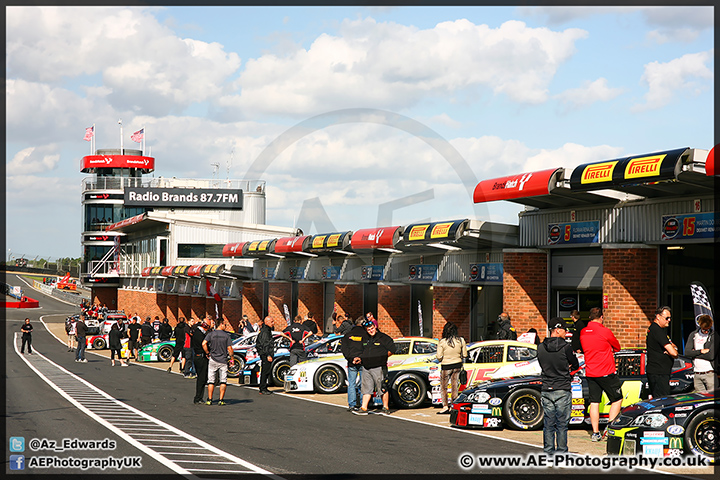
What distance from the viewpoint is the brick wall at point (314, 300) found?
113 feet

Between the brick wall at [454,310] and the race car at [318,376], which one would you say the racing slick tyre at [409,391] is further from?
the brick wall at [454,310]

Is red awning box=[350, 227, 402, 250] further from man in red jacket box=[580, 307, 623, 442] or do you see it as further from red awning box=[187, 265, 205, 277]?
red awning box=[187, 265, 205, 277]

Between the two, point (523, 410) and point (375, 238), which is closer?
point (523, 410)

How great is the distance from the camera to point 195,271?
45.2 meters

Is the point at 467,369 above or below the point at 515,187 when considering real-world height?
below

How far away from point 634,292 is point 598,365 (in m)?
6.67

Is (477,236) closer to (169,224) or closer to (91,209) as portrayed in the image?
(169,224)

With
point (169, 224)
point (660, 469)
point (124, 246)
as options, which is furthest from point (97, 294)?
point (660, 469)

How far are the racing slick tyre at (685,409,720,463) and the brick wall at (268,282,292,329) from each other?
28.4 m

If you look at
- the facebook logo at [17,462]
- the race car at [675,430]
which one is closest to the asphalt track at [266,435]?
the facebook logo at [17,462]

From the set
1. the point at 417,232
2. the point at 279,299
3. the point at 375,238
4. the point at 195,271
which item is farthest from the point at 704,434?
the point at 195,271

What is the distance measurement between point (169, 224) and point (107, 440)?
5146 cm

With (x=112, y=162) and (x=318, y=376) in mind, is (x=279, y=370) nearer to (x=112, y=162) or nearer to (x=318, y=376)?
(x=318, y=376)

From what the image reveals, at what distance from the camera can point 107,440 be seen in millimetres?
11031
